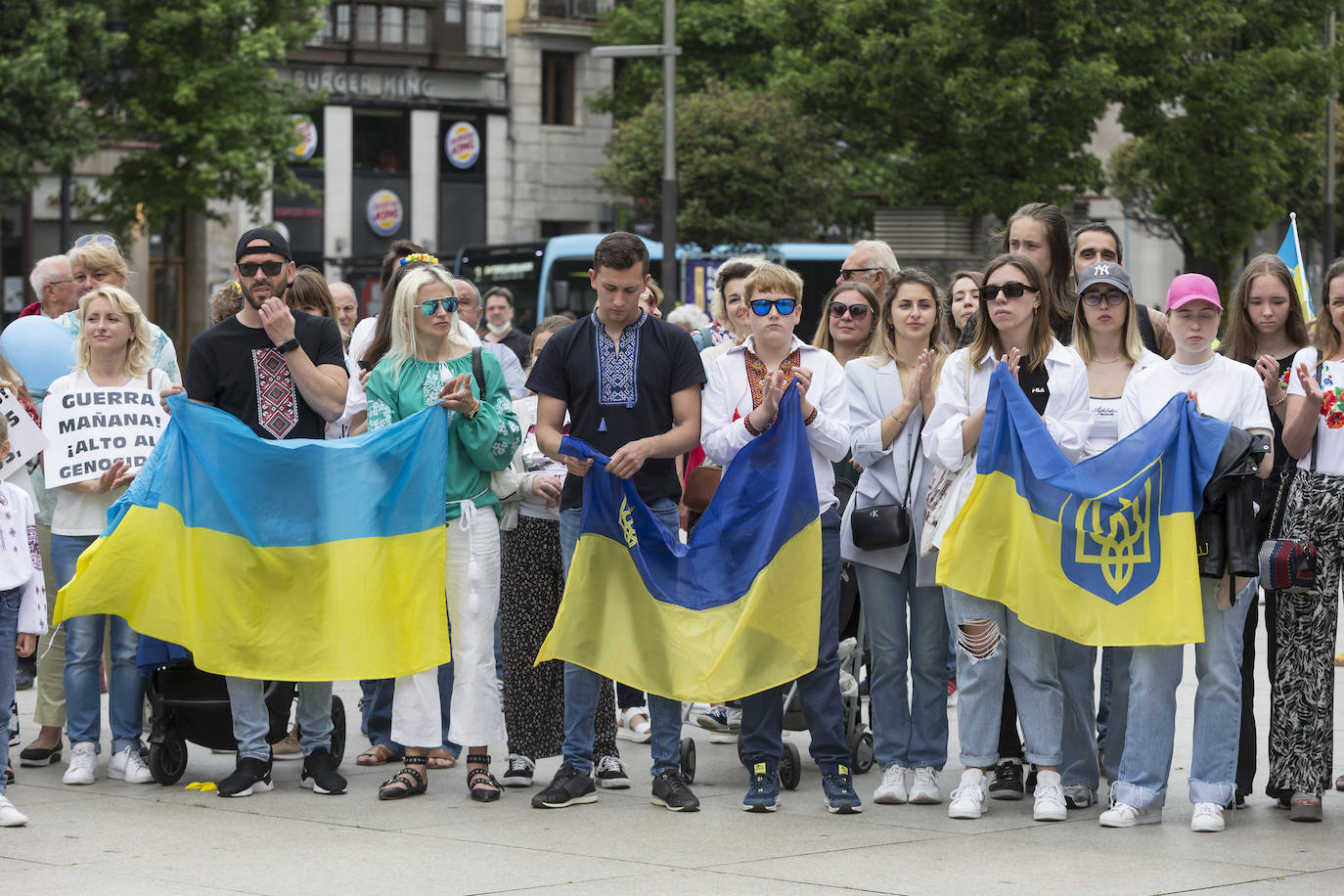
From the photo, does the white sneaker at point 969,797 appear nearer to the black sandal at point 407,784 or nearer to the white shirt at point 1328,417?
the white shirt at point 1328,417

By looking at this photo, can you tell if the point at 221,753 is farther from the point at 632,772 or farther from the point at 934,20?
the point at 934,20

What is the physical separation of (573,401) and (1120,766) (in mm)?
2558

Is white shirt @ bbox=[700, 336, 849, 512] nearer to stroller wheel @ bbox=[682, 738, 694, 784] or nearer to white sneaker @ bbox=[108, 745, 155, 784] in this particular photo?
stroller wheel @ bbox=[682, 738, 694, 784]

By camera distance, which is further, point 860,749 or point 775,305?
point 860,749

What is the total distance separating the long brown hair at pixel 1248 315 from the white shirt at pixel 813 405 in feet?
5.19

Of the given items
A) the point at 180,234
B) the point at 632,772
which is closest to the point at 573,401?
the point at 632,772

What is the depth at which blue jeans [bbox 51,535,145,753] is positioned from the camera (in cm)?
841

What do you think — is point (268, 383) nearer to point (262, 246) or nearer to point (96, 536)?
point (262, 246)

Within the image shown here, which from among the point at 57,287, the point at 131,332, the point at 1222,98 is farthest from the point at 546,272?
the point at 131,332

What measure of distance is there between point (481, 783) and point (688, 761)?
3.07 feet

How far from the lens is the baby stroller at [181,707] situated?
26.9ft

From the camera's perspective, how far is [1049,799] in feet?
24.4

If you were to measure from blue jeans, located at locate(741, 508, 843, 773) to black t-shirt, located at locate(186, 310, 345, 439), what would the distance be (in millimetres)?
2252

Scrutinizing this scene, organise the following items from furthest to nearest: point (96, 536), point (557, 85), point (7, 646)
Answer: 1. point (557, 85)
2. point (96, 536)
3. point (7, 646)
